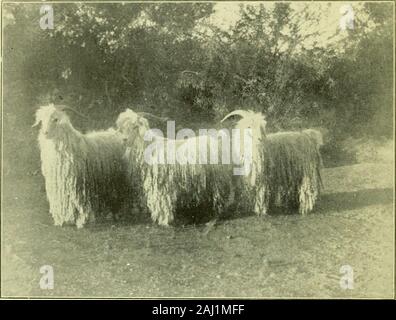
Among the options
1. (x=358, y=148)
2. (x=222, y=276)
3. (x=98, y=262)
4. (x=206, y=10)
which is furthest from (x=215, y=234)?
(x=206, y=10)

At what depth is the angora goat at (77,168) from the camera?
24.6 feet

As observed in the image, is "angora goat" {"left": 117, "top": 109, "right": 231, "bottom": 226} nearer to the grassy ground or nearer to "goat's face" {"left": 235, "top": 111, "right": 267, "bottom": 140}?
the grassy ground

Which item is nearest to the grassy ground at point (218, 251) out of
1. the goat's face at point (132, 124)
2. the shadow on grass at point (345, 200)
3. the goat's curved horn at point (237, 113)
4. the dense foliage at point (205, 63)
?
the shadow on grass at point (345, 200)

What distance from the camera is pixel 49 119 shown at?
744 centimetres

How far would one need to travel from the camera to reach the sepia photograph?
7.38 m

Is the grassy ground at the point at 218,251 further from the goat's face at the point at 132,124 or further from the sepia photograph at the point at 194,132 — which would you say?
the goat's face at the point at 132,124

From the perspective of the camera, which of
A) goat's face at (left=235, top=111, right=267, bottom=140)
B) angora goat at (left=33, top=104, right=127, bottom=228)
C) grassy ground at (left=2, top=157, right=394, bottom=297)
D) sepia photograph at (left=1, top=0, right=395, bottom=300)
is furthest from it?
goat's face at (left=235, top=111, right=267, bottom=140)

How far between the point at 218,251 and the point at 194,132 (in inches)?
67.7


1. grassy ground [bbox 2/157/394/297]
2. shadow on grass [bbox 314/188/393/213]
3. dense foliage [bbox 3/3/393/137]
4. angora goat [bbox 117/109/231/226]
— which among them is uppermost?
dense foliage [bbox 3/3/393/137]

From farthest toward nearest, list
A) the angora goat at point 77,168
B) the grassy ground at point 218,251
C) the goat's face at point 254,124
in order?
the goat's face at point 254,124
the angora goat at point 77,168
the grassy ground at point 218,251

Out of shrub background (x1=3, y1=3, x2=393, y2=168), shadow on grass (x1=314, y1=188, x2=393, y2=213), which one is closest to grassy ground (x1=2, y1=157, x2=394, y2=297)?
shadow on grass (x1=314, y1=188, x2=393, y2=213)

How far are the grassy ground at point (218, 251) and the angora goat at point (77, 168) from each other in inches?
8.9

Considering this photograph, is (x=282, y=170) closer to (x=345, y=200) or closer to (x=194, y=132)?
(x=345, y=200)

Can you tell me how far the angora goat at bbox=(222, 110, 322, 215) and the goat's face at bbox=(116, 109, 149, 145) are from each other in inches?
47.5
